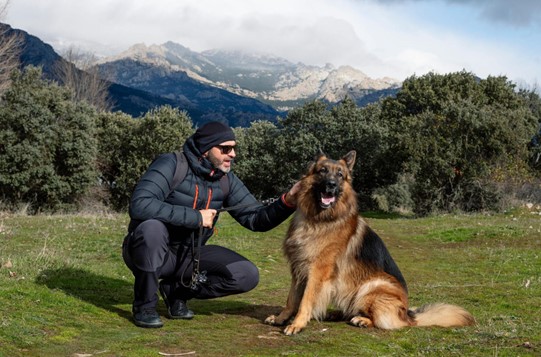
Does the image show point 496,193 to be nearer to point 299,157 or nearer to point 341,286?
point 299,157

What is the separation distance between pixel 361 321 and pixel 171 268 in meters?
2.19

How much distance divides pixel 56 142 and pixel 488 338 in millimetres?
29713

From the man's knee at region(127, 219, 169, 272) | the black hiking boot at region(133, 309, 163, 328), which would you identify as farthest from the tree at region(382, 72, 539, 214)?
the black hiking boot at region(133, 309, 163, 328)

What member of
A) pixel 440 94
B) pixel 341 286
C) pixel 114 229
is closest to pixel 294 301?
Result: pixel 341 286

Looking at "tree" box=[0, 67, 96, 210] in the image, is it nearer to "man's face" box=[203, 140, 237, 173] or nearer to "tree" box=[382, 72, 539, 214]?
"tree" box=[382, 72, 539, 214]

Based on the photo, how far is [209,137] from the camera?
582 cm

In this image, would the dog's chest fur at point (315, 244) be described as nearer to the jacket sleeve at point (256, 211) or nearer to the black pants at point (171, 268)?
the jacket sleeve at point (256, 211)

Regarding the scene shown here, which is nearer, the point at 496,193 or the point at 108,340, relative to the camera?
the point at 108,340

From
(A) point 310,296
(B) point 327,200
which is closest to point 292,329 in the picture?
(A) point 310,296

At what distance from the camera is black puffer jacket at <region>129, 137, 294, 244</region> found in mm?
5504

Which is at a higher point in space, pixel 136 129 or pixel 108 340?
pixel 136 129

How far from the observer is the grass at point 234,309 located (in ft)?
15.1

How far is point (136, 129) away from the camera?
127 ft

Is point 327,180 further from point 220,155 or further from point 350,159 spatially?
point 220,155
